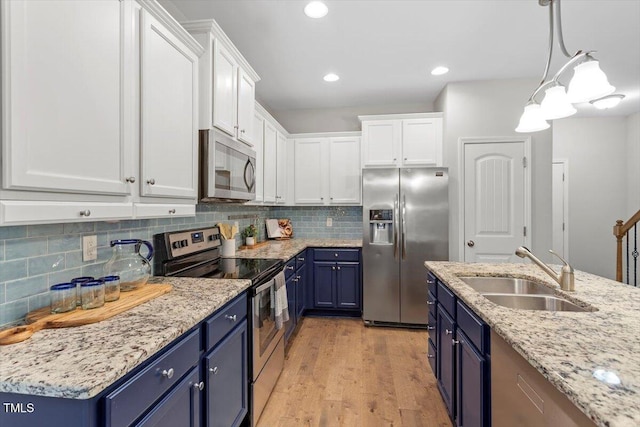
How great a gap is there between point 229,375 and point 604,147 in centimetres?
613

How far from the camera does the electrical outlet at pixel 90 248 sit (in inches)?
53.6

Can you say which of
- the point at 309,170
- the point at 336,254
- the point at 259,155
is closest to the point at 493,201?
the point at 336,254

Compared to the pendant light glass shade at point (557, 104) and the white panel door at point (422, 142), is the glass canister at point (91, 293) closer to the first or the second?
the pendant light glass shade at point (557, 104)

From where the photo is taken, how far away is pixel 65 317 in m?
1.06

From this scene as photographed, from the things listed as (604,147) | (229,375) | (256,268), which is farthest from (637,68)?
(229,375)

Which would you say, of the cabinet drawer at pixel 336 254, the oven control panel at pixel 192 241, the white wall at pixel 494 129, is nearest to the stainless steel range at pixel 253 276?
the oven control panel at pixel 192 241

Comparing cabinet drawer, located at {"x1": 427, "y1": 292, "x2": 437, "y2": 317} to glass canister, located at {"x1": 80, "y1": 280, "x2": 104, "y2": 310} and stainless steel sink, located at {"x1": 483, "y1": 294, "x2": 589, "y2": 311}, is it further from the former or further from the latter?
glass canister, located at {"x1": 80, "y1": 280, "x2": 104, "y2": 310}

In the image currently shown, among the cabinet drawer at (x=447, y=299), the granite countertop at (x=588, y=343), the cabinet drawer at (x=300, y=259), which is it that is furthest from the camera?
the cabinet drawer at (x=300, y=259)

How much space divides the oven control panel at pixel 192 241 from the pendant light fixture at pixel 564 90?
2.23 metres

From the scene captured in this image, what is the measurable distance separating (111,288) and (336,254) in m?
2.53

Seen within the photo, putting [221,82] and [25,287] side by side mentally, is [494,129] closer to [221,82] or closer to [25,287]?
[221,82]

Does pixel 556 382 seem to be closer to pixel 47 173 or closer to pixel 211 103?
pixel 47 173

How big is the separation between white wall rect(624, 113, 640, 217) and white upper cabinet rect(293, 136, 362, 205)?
427 cm

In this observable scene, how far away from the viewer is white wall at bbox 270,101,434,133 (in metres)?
4.09
